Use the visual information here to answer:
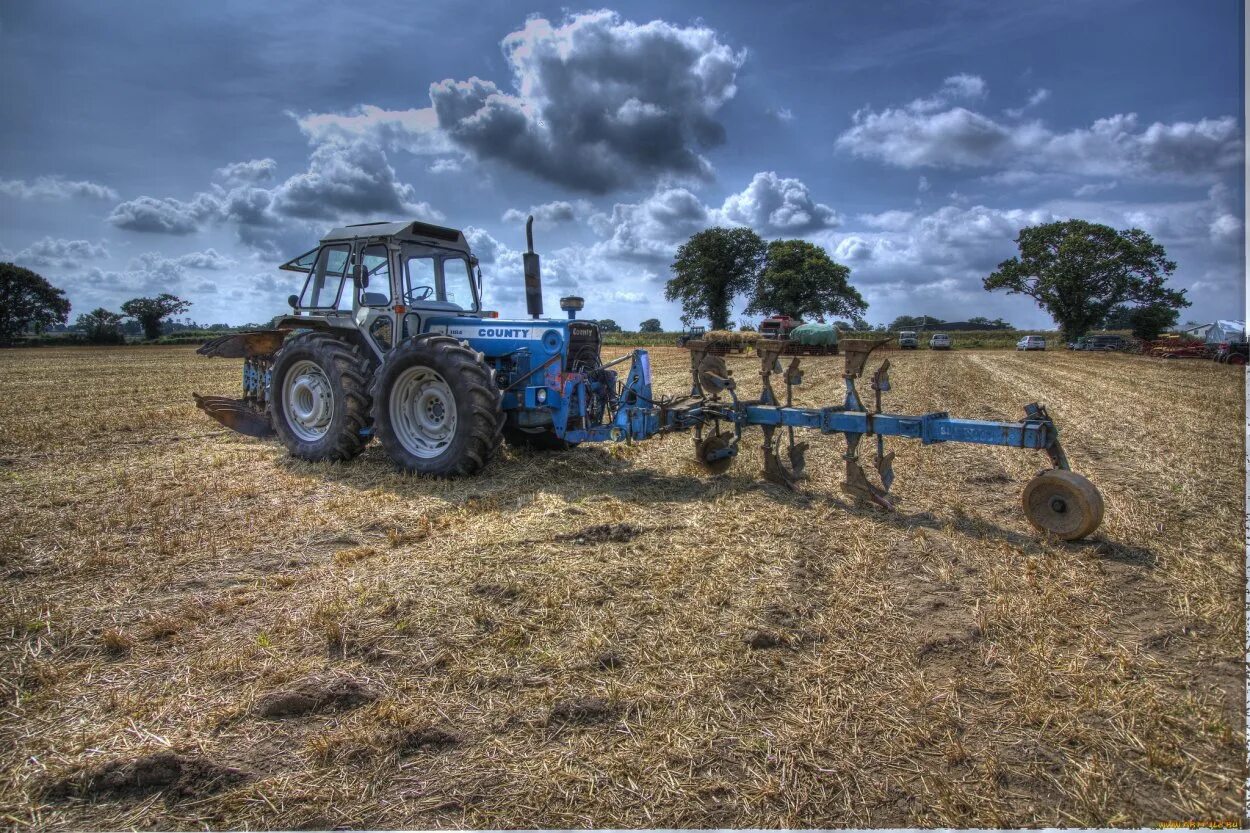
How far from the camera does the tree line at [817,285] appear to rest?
4434cm

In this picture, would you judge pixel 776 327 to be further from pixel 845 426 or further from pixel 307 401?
pixel 845 426

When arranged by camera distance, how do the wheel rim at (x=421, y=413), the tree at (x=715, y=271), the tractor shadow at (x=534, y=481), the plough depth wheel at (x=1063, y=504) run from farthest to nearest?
the tree at (x=715, y=271) < the wheel rim at (x=421, y=413) < the tractor shadow at (x=534, y=481) < the plough depth wheel at (x=1063, y=504)

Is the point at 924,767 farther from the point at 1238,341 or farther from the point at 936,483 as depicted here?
the point at 1238,341

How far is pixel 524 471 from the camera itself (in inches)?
257

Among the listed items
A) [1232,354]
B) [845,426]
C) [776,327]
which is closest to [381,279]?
[845,426]

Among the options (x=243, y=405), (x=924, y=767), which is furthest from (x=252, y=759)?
(x=243, y=405)

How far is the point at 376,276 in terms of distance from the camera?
698 cm

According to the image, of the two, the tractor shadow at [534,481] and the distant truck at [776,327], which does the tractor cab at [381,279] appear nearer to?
the tractor shadow at [534,481]

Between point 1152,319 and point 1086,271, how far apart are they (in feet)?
16.7

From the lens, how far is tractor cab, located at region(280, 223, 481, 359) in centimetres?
688

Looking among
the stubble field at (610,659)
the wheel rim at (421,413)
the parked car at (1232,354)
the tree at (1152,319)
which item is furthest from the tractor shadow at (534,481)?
the tree at (1152,319)

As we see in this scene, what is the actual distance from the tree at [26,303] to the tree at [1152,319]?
246 ft

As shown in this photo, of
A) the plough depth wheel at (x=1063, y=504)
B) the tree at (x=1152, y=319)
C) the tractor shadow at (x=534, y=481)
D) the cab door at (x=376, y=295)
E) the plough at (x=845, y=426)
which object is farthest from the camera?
the tree at (x=1152, y=319)

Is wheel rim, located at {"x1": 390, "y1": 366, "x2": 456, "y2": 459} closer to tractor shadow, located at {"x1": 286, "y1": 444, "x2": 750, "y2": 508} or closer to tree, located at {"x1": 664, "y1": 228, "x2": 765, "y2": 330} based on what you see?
tractor shadow, located at {"x1": 286, "y1": 444, "x2": 750, "y2": 508}
